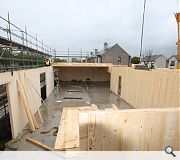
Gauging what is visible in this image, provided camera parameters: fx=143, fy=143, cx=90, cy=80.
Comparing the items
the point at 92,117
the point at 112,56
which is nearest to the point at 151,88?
the point at 92,117

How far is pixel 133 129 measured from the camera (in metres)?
1.70

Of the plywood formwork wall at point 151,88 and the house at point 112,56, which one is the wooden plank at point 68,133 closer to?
the plywood formwork wall at point 151,88

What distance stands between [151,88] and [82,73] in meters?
→ 12.2

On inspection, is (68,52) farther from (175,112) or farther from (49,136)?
(175,112)

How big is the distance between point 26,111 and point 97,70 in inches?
519

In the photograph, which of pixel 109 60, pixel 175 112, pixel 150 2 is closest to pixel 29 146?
pixel 175 112

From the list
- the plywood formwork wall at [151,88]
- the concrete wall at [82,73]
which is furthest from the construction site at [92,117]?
the concrete wall at [82,73]

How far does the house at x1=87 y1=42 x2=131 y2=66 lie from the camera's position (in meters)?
23.8

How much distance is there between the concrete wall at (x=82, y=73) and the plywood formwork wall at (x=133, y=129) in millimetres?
15913

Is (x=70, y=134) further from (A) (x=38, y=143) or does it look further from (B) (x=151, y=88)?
(B) (x=151, y=88)

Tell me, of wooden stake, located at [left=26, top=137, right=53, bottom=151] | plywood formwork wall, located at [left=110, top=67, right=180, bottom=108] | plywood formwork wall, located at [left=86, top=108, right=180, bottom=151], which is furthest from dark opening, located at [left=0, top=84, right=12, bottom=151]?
plywood formwork wall, located at [left=110, top=67, right=180, bottom=108]

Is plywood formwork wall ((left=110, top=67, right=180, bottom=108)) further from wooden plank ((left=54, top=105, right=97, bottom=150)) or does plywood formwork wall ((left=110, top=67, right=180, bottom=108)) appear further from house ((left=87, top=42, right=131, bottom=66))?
house ((left=87, top=42, right=131, bottom=66))

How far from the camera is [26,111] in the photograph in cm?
522

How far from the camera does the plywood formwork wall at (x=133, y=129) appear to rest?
5.45 ft
